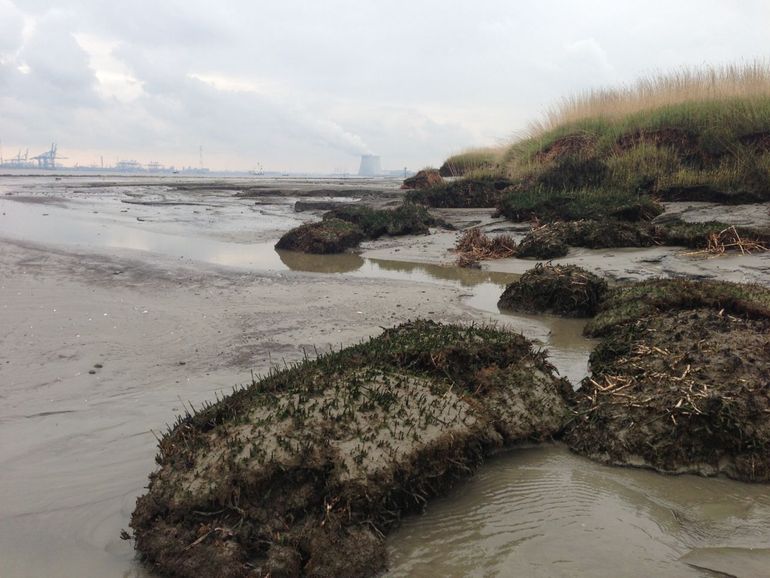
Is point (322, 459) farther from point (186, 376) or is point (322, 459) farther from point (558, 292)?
point (558, 292)

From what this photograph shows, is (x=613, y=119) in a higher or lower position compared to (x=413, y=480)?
higher

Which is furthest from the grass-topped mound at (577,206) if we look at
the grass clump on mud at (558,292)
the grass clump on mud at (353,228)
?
the grass clump on mud at (558,292)

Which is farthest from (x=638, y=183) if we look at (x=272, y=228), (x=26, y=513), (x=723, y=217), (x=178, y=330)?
(x=26, y=513)

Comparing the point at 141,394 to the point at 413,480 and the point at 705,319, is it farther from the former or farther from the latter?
the point at 705,319

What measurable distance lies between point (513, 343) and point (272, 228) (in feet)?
48.3

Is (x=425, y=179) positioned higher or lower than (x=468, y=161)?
lower

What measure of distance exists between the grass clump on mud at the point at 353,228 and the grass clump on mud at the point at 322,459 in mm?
9983

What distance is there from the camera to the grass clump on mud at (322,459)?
8.99 ft

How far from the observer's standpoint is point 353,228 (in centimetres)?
1495

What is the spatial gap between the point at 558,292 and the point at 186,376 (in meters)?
4.84

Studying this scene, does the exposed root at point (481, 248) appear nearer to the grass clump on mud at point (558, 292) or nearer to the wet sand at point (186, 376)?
the wet sand at point (186, 376)

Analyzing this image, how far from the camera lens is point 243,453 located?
308cm

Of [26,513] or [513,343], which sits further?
[513,343]

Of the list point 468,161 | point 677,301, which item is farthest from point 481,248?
point 468,161
